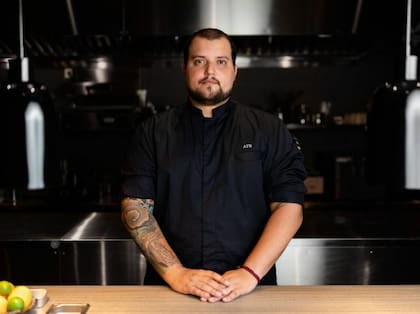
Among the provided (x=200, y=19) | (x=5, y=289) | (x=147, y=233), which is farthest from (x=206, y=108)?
(x=200, y=19)

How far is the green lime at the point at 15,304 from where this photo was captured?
1369 mm

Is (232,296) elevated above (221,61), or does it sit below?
below

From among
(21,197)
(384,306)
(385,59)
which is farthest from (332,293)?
(385,59)

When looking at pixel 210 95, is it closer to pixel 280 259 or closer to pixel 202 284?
pixel 202 284

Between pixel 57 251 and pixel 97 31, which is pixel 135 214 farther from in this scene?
pixel 97 31

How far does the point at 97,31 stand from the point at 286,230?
6.16 ft

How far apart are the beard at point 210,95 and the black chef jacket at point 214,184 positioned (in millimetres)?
79

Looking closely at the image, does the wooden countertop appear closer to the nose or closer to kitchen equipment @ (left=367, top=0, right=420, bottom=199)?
kitchen equipment @ (left=367, top=0, right=420, bottom=199)

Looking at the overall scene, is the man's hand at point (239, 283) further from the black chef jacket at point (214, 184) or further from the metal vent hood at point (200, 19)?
the metal vent hood at point (200, 19)

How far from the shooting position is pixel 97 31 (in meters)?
3.30

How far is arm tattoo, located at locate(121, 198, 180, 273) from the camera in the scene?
74.9 inches

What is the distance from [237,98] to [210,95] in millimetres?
2662

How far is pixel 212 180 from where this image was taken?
2.06 metres

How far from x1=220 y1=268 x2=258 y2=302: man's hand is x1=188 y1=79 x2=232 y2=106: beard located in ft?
2.00
